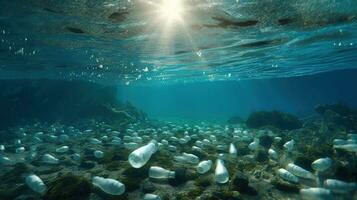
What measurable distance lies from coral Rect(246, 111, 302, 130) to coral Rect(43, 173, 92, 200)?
21466 millimetres

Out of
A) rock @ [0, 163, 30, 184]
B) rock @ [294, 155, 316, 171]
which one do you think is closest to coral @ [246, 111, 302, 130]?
rock @ [294, 155, 316, 171]

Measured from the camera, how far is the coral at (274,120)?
26734 mm

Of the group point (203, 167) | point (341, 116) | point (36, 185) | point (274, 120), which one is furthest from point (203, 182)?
point (274, 120)

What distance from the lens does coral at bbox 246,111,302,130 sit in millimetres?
26734

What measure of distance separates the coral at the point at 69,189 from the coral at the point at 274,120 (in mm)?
21466

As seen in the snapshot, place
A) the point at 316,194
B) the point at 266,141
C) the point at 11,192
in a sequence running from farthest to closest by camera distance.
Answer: the point at 266,141, the point at 11,192, the point at 316,194

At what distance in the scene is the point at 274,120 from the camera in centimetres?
2720

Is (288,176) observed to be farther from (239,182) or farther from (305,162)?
(239,182)

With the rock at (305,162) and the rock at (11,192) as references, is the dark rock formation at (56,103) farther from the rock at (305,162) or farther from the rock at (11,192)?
the rock at (305,162)

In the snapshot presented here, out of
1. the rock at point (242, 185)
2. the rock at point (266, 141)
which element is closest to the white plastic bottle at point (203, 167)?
the rock at point (242, 185)

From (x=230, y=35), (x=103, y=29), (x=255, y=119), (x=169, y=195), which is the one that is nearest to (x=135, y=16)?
(x=103, y=29)

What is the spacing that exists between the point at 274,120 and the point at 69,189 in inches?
914

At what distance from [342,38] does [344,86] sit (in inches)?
2774

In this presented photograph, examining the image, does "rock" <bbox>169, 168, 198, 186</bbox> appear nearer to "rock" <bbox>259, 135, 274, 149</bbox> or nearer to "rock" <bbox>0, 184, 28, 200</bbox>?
"rock" <bbox>0, 184, 28, 200</bbox>
